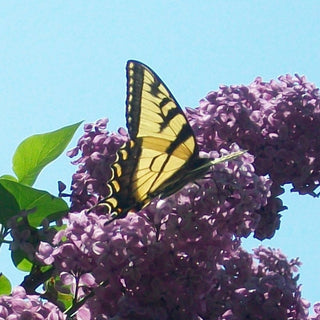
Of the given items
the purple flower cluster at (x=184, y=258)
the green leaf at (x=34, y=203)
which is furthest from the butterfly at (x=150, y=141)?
the green leaf at (x=34, y=203)

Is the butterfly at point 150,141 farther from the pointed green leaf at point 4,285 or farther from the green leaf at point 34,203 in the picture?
the pointed green leaf at point 4,285

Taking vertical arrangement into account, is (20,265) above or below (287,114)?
below

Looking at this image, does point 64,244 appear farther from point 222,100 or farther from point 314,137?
point 314,137

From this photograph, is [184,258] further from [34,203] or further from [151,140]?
[34,203]

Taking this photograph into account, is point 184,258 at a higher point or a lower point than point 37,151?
lower

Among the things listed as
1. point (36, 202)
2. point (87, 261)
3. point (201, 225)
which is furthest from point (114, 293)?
point (36, 202)

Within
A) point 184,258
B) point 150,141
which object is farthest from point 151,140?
point 184,258

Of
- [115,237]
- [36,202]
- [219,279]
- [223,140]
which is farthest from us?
[223,140]
